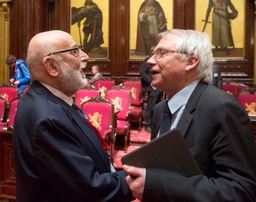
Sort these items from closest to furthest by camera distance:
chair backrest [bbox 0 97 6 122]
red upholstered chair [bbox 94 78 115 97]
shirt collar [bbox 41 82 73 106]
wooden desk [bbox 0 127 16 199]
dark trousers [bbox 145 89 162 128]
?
shirt collar [bbox 41 82 73 106]
wooden desk [bbox 0 127 16 199]
chair backrest [bbox 0 97 6 122]
dark trousers [bbox 145 89 162 128]
red upholstered chair [bbox 94 78 115 97]

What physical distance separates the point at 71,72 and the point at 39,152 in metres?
0.44

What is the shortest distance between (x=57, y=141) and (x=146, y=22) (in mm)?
8018

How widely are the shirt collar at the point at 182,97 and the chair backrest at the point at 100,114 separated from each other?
2.97 metres

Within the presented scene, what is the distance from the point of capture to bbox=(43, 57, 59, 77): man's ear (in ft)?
4.79

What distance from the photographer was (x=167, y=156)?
43.9 inches

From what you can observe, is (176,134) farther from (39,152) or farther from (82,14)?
(82,14)

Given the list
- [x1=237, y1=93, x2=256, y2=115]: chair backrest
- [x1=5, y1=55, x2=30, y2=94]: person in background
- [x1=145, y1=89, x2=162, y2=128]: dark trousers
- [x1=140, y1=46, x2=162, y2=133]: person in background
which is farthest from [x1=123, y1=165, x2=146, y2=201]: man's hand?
[x1=5, y1=55, x2=30, y2=94]: person in background

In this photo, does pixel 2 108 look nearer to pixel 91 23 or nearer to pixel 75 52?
pixel 75 52

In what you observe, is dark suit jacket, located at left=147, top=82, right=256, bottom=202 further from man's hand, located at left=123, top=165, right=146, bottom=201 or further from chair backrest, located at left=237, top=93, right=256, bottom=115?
chair backrest, located at left=237, top=93, right=256, bottom=115

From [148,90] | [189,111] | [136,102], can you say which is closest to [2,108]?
[148,90]

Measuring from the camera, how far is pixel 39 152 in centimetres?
128

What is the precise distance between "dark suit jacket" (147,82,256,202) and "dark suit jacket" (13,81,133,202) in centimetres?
31

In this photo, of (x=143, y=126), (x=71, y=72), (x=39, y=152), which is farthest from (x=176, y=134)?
(x=143, y=126)

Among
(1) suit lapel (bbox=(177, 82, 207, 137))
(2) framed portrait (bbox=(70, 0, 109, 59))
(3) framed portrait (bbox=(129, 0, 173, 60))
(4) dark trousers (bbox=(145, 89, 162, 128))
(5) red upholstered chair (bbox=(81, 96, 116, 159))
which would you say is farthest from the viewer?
(2) framed portrait (bbox=(70, 0, 109, 59))
